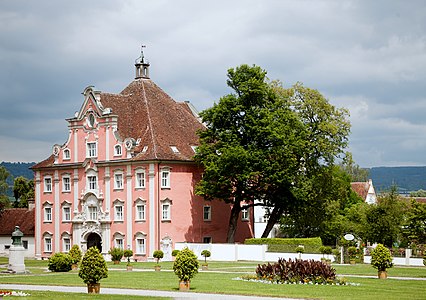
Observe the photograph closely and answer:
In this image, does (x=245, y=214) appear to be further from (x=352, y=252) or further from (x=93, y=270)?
(x=93, y=270)

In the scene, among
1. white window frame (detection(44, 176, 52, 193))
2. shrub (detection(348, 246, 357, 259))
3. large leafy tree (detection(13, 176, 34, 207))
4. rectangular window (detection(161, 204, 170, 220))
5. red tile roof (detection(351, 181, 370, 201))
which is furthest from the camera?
red tile roof (detection(351, 181, 370, 201))

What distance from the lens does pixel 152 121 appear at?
78188mm

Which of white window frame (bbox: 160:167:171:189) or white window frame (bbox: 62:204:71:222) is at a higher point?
white window frame (bbox: 160:167:171:189)

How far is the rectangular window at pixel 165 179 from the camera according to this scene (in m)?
75.7

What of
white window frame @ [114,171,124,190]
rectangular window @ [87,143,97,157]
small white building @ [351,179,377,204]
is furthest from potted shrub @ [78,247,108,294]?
small white building @ [351,179,377,204]

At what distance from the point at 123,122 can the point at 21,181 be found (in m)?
47.3

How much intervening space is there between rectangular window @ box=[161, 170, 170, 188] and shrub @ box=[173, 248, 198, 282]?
3986 centimetres

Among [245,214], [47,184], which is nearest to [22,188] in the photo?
[47,184]

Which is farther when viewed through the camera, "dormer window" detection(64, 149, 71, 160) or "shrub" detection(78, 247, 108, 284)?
"dormer window" detection(64, 149, 71, 160)

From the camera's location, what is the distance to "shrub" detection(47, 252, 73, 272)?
53094mm

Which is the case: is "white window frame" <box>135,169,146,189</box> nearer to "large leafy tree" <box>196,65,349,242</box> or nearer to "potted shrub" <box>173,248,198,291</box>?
"large leafy tree" <box>196,65,349,242</box>

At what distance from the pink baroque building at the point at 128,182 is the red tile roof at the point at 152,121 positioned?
0.10 m

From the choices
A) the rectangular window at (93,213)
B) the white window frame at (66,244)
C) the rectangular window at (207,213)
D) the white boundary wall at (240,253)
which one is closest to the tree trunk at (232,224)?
the rectangular window at (207,213)

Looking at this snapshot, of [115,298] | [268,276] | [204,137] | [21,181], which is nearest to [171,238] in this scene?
[204,137]
